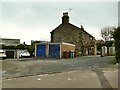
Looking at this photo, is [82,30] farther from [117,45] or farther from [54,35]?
[117,45]

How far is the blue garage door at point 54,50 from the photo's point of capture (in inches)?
1421

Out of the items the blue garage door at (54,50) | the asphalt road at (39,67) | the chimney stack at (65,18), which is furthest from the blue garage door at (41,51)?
the asphalt road at (39,67)

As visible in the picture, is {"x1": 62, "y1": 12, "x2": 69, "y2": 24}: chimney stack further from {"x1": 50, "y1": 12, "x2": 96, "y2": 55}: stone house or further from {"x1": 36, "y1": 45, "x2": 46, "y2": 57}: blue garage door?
{"x1": 36, "y1": 45, "x2": 46, "y2": 57}: blue garage door

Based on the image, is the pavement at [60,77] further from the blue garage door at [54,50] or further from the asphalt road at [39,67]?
the blue garage door at [54,50]

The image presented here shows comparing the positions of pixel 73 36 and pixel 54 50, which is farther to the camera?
pixel 73 36

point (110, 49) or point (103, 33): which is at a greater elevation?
point (103, 33)

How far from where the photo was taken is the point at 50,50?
121 feet

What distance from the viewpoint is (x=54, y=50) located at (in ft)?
120

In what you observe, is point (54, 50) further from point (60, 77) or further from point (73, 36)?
point (60, 77)

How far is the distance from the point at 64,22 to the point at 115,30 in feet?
112

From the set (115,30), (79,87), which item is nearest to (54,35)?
(115,30)

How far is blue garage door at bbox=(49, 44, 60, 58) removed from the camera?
3608 centimetres

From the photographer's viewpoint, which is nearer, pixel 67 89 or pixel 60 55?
pixel 67 89

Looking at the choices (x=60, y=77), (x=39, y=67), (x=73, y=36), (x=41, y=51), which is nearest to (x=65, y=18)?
(x=73, y=36)
